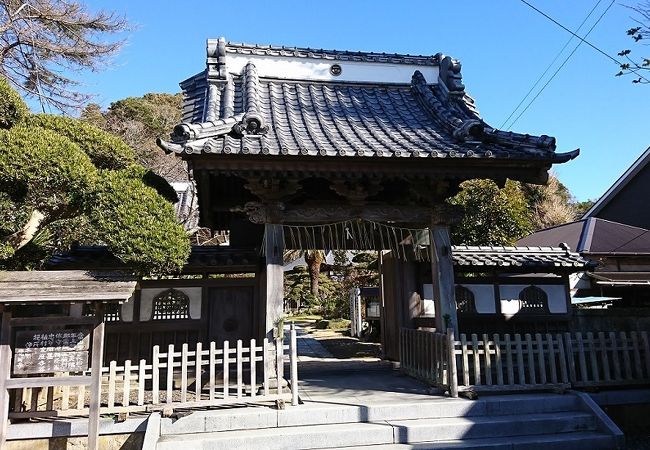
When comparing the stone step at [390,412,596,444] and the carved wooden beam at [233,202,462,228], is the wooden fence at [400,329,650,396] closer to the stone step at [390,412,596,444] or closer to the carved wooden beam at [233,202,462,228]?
the stone step at [390,412,596,444]

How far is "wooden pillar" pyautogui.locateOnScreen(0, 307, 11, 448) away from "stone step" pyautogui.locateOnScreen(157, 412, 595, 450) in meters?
1.97

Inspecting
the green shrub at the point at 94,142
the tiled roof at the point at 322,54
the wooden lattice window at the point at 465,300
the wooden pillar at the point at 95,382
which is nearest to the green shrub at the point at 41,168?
the green shrub at the point at 94,142

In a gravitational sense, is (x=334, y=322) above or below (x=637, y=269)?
below

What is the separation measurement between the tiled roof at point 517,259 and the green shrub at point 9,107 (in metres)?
8.50

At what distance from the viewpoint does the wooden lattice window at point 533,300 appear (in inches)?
400

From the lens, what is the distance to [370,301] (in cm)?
1956

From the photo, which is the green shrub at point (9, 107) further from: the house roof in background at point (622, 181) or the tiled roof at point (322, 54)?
the house roof in background at point (622, 181)

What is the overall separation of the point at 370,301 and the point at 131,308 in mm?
13005

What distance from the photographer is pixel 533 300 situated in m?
10.3

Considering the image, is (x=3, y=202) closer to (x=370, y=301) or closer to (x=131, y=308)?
(x=131, y=308)

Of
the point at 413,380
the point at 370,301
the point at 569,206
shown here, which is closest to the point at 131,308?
the point at 413,380

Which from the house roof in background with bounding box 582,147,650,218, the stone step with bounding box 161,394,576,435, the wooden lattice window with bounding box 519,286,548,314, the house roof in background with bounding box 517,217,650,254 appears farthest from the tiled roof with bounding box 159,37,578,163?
the house roof in background with bounding box 582,147,650,218

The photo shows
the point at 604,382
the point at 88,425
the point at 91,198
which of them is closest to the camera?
the point at 88,425

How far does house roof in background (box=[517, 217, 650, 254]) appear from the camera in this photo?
1456cm
